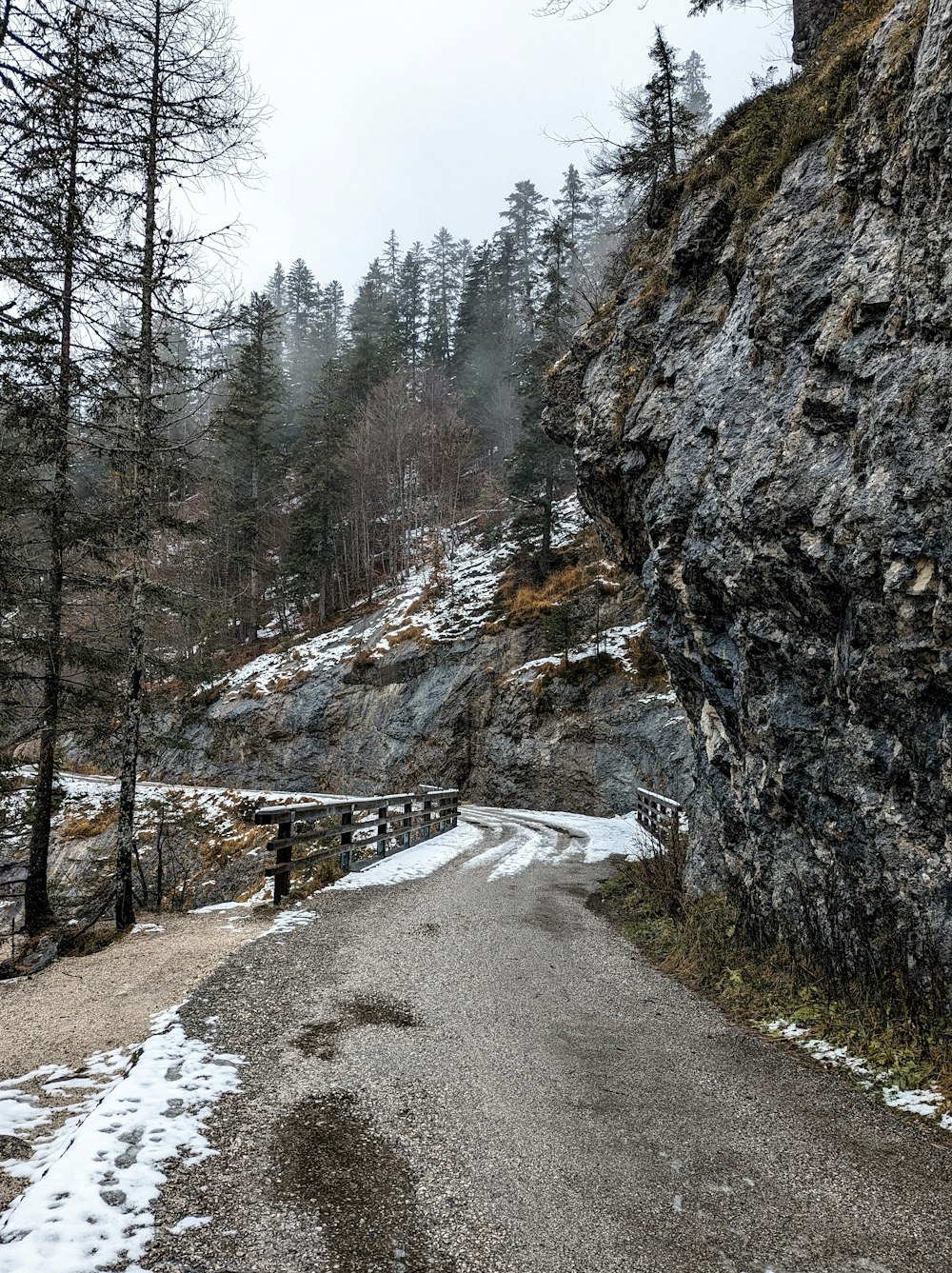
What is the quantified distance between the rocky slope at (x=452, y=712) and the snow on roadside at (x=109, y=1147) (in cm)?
1581

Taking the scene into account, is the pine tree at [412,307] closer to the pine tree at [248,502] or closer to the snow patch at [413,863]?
the pine tree at [248,502]

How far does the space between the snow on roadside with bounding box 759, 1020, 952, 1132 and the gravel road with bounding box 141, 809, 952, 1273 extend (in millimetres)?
130

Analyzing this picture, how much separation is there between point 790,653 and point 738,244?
18.6 feet

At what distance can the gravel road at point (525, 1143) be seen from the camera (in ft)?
8.71

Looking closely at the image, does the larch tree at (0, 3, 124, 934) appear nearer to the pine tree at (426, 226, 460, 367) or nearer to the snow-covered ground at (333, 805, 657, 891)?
the snow-covered ground at (333, 805, 657, 891)

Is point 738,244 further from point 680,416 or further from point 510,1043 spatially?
point 510,1043

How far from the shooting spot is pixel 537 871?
37.3ft

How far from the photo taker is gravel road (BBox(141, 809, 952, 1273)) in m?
2.66

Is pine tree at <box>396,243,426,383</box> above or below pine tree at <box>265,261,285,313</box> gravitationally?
below

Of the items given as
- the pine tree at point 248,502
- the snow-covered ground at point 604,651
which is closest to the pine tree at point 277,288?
the pine tree at point 248,502

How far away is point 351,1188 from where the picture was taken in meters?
2.95

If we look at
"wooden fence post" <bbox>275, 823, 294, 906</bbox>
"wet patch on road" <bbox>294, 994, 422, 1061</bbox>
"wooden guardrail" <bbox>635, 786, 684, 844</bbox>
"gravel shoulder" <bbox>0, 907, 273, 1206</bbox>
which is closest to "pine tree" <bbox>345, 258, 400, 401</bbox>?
"wooden guardrail" <bbox>635, 786, 684, 844</bbox>

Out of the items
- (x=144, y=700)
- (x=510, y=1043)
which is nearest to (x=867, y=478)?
(x=510, y=1043)

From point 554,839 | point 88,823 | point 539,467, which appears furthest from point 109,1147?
point 539,467
